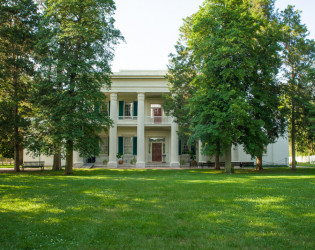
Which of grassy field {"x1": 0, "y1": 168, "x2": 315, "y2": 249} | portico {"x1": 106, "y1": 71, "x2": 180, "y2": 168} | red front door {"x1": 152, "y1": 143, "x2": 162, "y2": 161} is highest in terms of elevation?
portico {"x1": 106, "y1": 71, "x2": 180, "y2": 168}

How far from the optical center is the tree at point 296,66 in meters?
21.8

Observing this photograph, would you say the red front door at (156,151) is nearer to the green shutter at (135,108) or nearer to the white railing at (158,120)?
the white railing at (158,120)

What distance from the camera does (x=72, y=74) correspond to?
17.5 meters

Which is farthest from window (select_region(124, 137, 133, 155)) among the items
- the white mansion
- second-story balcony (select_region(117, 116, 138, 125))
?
second-story balcony (select_region(117, 116, 138, 125))

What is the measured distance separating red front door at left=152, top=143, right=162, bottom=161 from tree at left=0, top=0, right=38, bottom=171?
13.9 m

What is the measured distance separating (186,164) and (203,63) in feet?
44.5

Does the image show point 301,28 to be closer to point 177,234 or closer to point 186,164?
point 186,164

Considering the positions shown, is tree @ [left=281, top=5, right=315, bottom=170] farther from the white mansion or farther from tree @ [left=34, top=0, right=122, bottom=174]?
tree @ [left=34, top=0, right=122, bottom=174]

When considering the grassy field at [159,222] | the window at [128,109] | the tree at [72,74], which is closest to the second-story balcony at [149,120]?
the window at [128,109]

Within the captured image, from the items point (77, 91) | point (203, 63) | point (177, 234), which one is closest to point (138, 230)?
point (177, 234)

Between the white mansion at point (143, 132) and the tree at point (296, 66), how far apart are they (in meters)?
7.69

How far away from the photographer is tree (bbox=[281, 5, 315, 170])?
21.8 m

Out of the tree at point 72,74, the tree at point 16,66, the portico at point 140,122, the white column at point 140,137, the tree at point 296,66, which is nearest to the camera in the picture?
the tree at point 72,74

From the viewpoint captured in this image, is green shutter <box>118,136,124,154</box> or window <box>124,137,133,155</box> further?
window <box>124,137,133,155</box>
